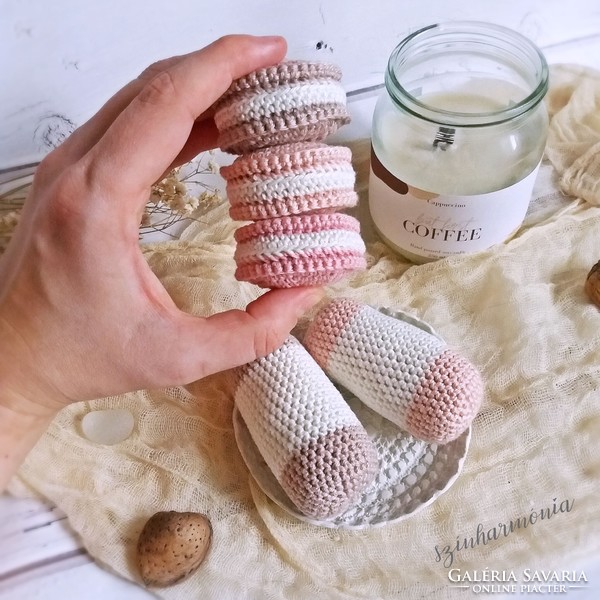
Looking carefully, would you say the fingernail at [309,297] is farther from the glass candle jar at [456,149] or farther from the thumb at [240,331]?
the glass candle jar at [456,149]

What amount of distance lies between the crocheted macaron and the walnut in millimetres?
330

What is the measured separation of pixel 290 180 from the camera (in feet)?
1.66

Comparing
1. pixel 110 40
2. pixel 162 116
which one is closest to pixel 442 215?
pixel 162 116

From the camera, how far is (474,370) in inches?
24.0

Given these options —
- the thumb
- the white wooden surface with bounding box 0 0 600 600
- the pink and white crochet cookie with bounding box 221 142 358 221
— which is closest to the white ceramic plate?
the thumb

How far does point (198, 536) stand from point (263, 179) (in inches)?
11.6

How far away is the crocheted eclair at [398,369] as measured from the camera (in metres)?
0.59

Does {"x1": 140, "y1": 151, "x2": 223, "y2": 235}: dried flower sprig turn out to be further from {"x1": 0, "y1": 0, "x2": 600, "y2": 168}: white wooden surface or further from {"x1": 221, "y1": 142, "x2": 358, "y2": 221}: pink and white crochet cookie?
{"x1": 221, "y1": 142, "x2": 358, "y2": 221}: pink and white crochet cookie

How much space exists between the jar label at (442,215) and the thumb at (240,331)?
20 centimetres

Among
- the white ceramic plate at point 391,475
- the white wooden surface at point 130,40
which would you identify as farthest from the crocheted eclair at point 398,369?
the white wooden surface at point 130,40

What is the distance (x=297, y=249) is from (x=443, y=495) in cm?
27

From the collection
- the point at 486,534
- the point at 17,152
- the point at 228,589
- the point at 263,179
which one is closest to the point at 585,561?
the point at 486,534

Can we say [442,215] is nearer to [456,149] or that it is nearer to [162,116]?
[456,149]

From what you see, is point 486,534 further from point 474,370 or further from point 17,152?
point 17,152
